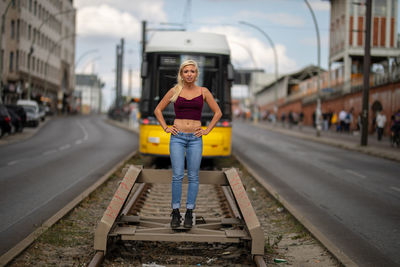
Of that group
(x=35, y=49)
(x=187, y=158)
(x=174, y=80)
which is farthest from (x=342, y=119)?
(x=187, y=158)

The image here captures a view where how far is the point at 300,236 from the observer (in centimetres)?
720

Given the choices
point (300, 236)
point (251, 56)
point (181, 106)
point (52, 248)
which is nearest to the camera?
point (181, 106)

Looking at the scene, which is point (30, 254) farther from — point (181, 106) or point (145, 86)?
point (145, 86)

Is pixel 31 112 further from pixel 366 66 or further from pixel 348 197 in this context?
pixel 348 197

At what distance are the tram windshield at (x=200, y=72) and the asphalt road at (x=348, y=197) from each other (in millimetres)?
2875

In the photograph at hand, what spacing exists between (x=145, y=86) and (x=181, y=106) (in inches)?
365

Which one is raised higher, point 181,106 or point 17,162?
point 181,106

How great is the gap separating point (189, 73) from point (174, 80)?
30.4 feet

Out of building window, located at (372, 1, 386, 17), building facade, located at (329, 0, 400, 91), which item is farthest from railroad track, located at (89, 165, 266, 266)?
building window, located at (372, 1, 386, 17)

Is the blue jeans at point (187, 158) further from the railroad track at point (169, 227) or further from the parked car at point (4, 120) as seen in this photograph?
the parked car at point (4, 120)

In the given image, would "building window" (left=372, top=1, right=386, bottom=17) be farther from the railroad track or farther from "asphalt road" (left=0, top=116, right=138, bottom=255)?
the railroad track

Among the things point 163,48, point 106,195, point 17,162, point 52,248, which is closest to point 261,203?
point 106,195

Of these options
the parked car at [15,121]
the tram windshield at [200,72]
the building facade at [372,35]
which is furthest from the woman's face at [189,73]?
the building facade at [372,35]

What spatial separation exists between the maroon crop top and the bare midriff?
37 millimetres
